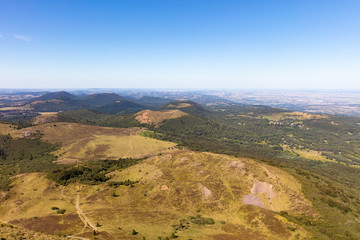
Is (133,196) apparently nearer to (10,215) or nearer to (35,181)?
(10,215)

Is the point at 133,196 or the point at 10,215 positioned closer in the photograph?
the point at 10,215

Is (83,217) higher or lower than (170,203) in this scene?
higher

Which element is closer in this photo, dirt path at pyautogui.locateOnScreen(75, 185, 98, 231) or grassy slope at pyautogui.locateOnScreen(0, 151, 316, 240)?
grassy slope at pyautogui.locateOnScreen(0, 151, 316, 240)

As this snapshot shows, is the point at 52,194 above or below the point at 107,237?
below

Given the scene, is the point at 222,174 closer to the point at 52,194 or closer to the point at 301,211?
the point at 301,211

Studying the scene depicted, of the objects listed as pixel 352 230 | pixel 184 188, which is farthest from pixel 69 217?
pixel 352 230

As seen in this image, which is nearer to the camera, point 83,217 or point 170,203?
point 83,217

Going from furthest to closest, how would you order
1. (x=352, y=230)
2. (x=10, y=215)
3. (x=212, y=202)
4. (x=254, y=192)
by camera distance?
(x=254, y=192) < (x=212, y=202) < (x=10, y=215) < (x=352, y=230)

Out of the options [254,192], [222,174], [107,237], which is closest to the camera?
[107,237]

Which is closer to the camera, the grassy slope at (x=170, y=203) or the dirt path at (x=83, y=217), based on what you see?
the grassy slope at (x=170, y=203)
